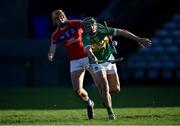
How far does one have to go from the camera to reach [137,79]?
3117 centimetres

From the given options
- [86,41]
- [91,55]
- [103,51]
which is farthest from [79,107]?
[91,55]

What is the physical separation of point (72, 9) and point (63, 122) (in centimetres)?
1833

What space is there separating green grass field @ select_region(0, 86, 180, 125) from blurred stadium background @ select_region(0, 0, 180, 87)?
91.2 inches

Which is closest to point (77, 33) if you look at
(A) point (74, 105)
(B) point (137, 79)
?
(A) point (74, 105)

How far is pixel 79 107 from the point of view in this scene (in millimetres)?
20641

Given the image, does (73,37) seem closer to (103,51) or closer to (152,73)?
(103,51)

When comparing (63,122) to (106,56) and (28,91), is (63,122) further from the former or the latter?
(28,91)

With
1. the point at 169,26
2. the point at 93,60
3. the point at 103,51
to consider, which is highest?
the point at 169,26

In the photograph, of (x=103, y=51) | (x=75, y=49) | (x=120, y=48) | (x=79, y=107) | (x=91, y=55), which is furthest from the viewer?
(x=120, y=48)

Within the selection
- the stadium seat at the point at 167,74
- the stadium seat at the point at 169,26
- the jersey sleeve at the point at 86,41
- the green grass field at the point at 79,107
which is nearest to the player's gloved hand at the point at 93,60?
the jersey sleeve at the point at 86,41

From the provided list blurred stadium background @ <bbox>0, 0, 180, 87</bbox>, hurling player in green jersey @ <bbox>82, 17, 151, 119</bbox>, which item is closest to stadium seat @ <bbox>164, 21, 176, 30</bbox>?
blurred stadium background @ <bbox>0, 0, 180, 87</bbox>

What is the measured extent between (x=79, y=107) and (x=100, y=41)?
12.5 feet

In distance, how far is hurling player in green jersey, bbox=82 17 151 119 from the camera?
16641 millimetres

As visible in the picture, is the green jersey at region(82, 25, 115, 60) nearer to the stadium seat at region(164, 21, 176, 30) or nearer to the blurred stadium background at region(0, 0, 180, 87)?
the blurred stadium background at region(0, 0, 180, 87)
